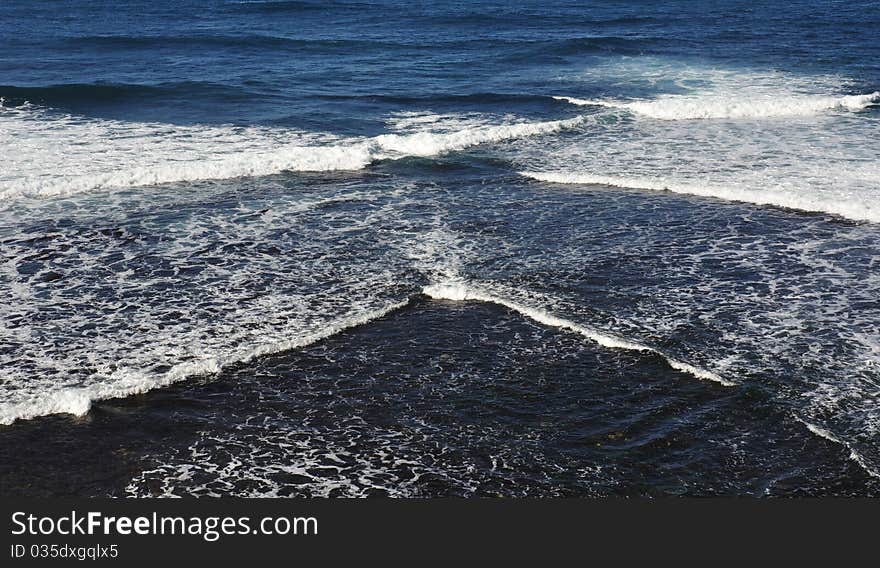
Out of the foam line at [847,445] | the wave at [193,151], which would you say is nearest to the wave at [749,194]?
the wave at [193,151]

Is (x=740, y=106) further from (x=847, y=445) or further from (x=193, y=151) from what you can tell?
(x=847, y=445)

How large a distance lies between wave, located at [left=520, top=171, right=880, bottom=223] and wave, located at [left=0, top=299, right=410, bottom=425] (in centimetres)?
736

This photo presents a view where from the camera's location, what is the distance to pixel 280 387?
30.1ft

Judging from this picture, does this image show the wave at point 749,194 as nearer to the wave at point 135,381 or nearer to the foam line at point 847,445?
the foam line at point 847,445

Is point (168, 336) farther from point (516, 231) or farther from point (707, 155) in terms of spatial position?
point (707, 155)

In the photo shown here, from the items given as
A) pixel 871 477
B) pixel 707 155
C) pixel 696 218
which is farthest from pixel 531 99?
pixel 871 477

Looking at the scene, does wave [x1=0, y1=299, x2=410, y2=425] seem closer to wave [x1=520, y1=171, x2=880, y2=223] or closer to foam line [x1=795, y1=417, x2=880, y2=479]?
foam line [x1=795, y1=417, x2=880, y2=479]

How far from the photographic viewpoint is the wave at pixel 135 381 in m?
8.56

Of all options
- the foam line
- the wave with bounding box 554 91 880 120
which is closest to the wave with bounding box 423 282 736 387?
the foam line

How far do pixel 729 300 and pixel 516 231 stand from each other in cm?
375

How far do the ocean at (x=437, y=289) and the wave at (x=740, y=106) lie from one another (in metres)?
0.11

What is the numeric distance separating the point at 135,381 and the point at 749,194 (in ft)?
35.2

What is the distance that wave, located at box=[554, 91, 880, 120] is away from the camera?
22469 mm

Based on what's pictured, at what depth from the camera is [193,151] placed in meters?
18.5
